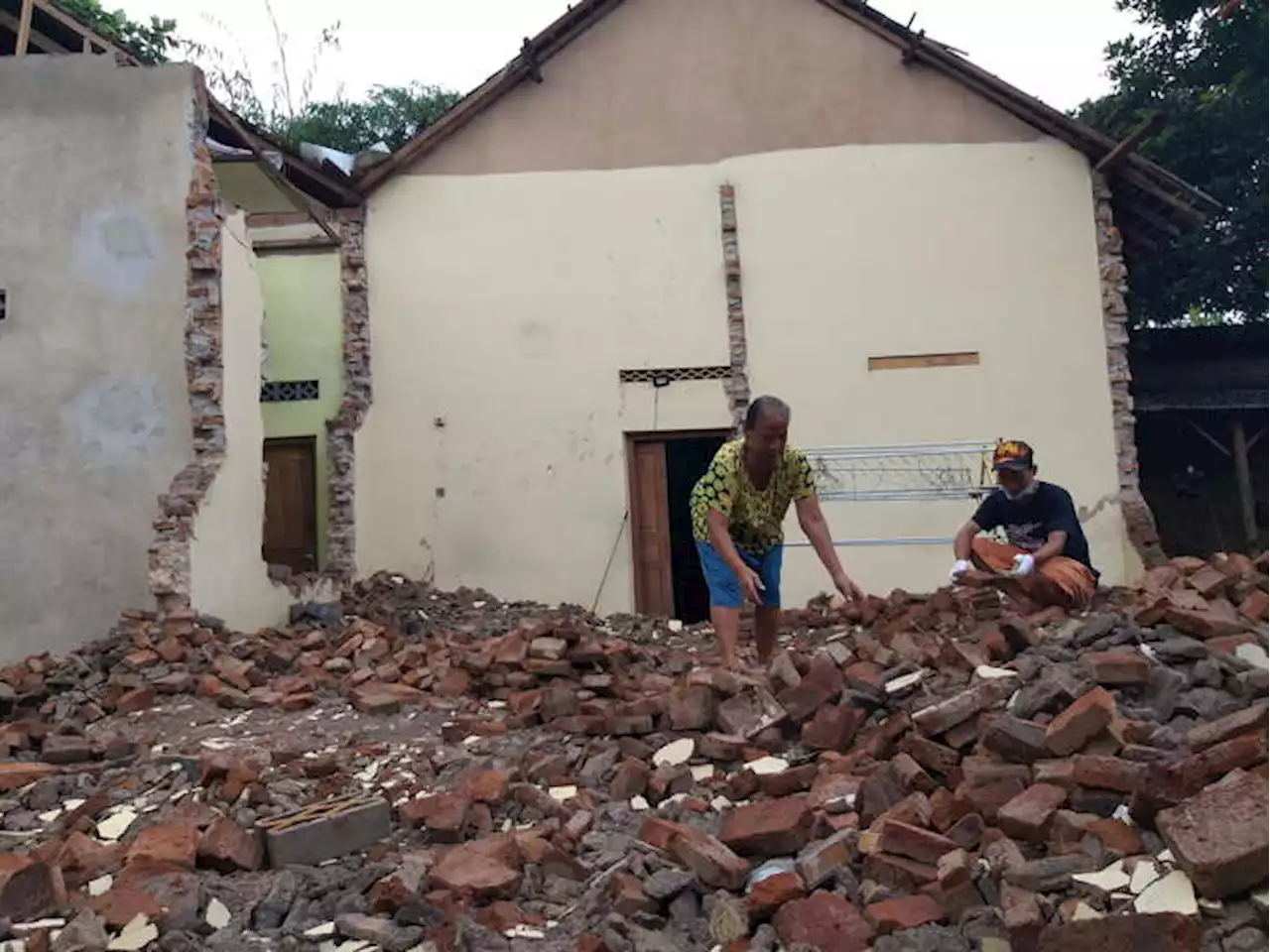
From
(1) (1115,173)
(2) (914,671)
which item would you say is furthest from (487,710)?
(1) (1115,173)

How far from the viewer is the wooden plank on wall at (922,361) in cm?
1048

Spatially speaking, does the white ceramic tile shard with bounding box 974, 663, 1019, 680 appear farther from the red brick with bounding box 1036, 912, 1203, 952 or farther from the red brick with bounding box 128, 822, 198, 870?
the red brick with bounding box 128, 822, 198, 870

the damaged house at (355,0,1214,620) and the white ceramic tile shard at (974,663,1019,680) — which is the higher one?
the damaged house at (355,0,1214,620)

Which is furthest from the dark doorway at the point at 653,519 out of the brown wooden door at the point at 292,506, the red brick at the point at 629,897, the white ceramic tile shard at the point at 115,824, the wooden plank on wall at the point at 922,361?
the red brick at the point at 629,897

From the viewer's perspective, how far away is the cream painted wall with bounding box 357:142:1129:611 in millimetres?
10461

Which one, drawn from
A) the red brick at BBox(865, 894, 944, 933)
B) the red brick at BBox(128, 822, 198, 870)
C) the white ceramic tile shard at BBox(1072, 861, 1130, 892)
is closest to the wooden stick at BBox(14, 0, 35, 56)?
the red brick at BBox(128, 822, 198, 870)

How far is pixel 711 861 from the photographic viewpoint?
2.96 meters

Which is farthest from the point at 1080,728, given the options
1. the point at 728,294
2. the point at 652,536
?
the point at 728,294

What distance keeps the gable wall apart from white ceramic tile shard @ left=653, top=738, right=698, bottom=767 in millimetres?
8007

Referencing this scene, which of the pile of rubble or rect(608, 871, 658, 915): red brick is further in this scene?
rect(608, 871, 658, 915): red brick

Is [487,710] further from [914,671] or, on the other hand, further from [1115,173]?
[1115,173]

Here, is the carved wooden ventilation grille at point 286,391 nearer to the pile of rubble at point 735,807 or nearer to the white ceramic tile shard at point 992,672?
the pile of rubble at point 735,807

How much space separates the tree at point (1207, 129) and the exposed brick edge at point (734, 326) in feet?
20.2

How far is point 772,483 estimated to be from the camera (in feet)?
17.2
